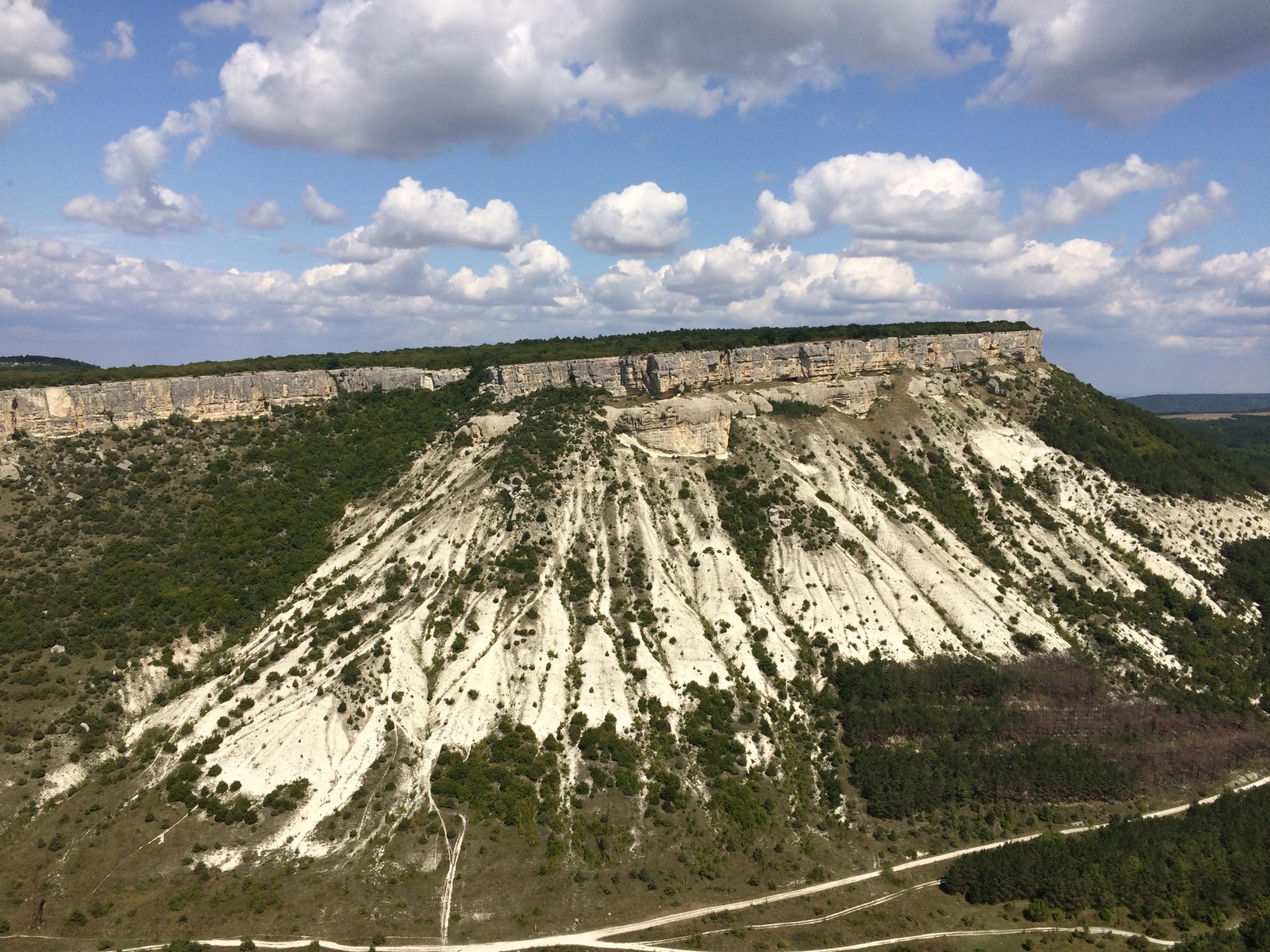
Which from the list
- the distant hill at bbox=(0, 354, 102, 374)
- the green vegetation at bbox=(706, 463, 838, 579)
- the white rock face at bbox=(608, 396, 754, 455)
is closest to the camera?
the green vegetation at bbox=(706, 463, 838, 579)

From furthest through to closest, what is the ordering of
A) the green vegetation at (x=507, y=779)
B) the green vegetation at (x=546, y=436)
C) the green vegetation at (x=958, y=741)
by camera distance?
the green vegetation at (x=546, y=436) < the green vegetation at (x=958, y=741) < the green vegetation at (x=507, y=779)

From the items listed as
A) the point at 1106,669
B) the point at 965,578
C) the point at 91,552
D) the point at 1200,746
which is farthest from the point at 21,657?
the point at 1200,746

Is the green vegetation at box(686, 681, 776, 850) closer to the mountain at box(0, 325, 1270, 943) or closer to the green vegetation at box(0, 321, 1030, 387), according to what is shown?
the mountain at box(0, 325, 1270, 943)

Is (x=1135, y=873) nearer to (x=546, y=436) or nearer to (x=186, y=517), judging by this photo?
(x=546, y=436)

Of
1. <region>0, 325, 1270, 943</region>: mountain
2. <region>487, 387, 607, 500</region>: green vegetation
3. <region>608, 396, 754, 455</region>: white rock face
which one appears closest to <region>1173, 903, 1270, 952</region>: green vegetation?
<region>0, 325, 1270, 943</region>: mountain

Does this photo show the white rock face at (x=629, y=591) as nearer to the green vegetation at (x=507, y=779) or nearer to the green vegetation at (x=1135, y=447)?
the green vegetation at (x=507, y=779)

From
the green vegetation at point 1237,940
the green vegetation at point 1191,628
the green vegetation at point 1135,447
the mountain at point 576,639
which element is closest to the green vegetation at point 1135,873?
the green vegetation at point 1237,940

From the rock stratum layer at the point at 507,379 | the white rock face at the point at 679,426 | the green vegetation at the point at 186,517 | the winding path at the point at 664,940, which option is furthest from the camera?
the white rock face at the point at 679,426
